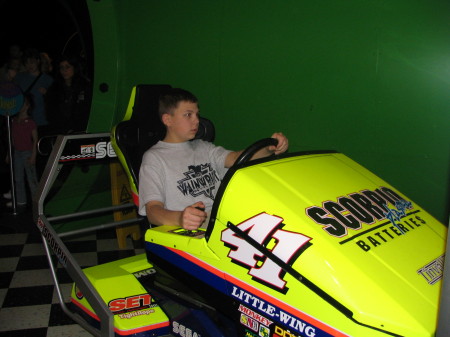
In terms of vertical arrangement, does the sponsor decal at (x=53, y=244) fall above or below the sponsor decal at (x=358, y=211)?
below

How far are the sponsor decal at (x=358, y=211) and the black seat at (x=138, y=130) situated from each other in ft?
2.81

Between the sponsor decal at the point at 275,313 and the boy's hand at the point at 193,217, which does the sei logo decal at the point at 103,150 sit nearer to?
the boy's hand at the point at 193,217

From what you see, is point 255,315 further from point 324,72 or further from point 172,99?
point 324,72

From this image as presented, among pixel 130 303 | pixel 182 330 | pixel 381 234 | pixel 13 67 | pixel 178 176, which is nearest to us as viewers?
pixel 381 234

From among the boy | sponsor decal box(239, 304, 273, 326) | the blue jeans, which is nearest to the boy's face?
the boy

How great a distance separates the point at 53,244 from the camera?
177cm

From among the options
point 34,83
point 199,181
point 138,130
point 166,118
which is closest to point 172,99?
point 166,118

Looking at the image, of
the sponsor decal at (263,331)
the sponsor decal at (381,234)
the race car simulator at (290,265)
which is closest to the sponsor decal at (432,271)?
the race car simulator at (290,265)

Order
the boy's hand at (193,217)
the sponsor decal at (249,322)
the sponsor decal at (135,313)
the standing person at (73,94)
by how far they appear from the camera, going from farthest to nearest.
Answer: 1. the standing person at (73,94)
2. the sponsor decal at (135,313)
3. the boy's hand at (193,217)
4. the sponsor decal at (249,322)

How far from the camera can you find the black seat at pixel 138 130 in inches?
72.2

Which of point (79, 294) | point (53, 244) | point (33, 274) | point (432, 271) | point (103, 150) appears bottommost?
point (33, 274)

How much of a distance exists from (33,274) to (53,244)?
2.08 ft

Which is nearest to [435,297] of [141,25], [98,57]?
[141,25]

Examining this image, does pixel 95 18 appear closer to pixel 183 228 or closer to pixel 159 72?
pixel 159 72
